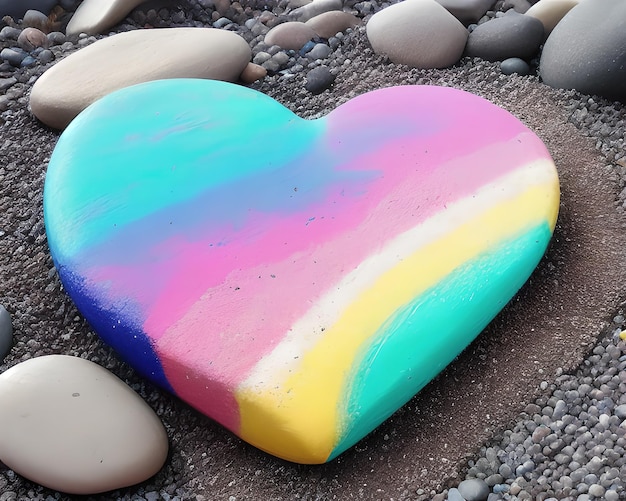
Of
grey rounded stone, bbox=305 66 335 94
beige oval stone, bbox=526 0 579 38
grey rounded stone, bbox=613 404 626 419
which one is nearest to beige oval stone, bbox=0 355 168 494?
grey rounded stone, bbox=613 404 626 419

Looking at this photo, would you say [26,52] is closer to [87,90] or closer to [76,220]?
[87,90]

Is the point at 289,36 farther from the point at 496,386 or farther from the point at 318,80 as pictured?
the point at 496,386

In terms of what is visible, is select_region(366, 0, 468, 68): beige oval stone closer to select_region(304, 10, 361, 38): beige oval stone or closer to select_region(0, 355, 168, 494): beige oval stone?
select_region(304, 10, 361, 38): beige oval stone

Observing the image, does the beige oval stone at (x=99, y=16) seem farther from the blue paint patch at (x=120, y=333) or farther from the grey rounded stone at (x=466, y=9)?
the blue paint patch at (x=120, y=333)

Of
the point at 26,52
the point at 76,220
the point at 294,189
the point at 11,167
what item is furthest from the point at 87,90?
the point at 294,189

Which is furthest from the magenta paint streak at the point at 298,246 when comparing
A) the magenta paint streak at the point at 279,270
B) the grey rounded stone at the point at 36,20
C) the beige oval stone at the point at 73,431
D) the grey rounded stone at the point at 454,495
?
the grey rounded stone at the point at 36,20

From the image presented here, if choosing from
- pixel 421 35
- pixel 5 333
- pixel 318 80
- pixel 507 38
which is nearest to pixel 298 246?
pixel 5 333
